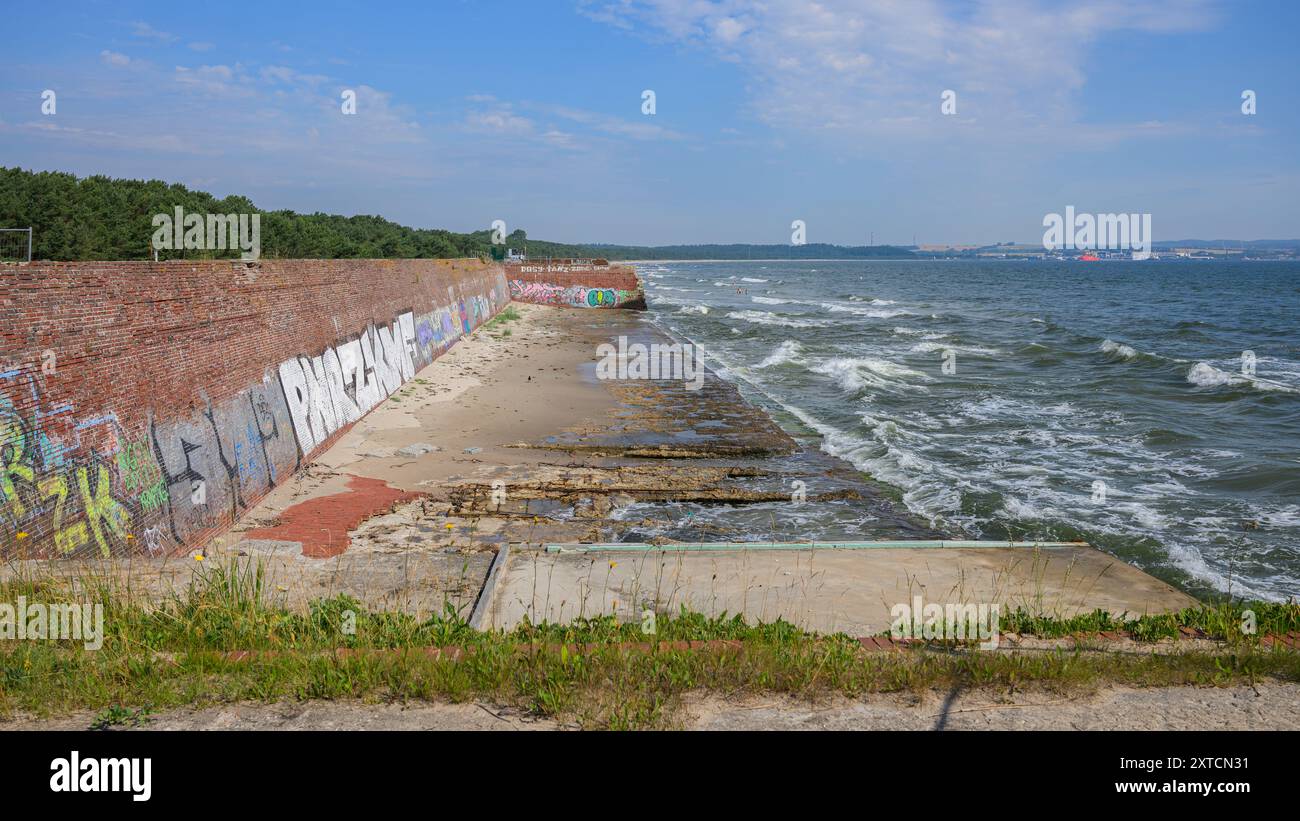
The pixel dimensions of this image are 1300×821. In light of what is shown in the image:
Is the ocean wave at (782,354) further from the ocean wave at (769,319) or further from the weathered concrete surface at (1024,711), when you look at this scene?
the weathered concrete surface at (1024,711)

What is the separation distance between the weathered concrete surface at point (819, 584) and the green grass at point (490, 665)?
4.62 feet

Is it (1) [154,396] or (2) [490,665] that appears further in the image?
(1) [154,396]

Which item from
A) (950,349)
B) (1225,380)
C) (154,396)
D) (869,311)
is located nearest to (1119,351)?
(950,349)

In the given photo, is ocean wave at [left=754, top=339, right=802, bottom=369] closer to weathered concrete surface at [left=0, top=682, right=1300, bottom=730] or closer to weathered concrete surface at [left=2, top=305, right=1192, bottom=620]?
weathered concrete surface at [left=2, top=305, right=1192, bottom=620]

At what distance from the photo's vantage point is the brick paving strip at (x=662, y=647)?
6230mm

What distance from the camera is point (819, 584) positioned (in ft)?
31.4

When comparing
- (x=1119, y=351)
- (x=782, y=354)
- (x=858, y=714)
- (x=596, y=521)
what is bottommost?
(x=596, y=521)

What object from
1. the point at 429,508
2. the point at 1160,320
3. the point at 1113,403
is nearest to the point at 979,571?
the point at 429,508

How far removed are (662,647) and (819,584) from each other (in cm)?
348

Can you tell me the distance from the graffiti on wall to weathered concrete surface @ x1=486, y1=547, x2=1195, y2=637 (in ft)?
183

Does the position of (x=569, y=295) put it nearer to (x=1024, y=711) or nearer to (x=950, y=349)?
(x=950, y=349)

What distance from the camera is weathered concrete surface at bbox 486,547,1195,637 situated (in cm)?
857
